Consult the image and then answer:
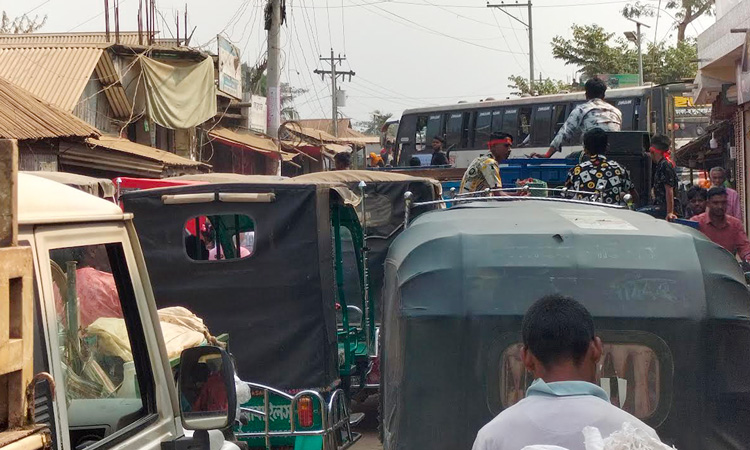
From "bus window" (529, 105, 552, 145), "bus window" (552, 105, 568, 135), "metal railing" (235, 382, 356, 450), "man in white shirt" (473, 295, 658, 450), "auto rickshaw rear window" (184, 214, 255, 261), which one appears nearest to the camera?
"man in white shirt" (473, 295, 658, 450)

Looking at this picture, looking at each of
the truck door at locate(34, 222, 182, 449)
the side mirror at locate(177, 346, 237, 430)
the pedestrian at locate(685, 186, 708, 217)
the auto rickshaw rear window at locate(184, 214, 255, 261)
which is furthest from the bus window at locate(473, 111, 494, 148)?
the truck door at locate(34, 222, 182, 449)

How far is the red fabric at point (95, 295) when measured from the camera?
297 cm

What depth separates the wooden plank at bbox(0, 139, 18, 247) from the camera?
2.17 meters

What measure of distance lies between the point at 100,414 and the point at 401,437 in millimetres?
1426

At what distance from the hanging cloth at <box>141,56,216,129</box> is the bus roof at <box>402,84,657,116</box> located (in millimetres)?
7252

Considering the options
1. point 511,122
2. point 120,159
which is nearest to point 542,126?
point 511,122

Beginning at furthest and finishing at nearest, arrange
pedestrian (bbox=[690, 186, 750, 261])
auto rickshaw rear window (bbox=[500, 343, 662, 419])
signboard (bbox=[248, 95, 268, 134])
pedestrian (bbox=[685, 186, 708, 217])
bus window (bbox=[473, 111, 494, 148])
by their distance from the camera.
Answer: signboard (bbox=[248, 95, 268, 134]) < bus window (bbox=[473, 111, 494, 148]) < pedestrian (bbox=[685, 186, 708, 217]) < pedestrian (bbox=[690, 186, 750, 261]) < auto rickshaw rear window (bbox=[500, 343, 662, 419])

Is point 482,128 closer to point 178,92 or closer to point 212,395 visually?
point 178,92

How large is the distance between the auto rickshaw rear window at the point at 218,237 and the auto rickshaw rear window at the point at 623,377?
402 centimetres

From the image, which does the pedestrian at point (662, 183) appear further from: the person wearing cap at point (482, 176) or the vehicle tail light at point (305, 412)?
the vehicle tail light at point (305, 412)

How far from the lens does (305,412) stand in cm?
691

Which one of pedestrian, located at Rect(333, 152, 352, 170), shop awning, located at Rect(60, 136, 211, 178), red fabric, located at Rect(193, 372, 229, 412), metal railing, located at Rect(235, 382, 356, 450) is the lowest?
metal railing, located at Rect(235, 382, 356, 450)

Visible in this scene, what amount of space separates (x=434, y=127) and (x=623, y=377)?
24295 millimetres

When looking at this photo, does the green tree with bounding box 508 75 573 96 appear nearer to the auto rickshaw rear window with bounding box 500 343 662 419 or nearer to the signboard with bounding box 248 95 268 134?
the signboard with bounding box 248 95 268 134
